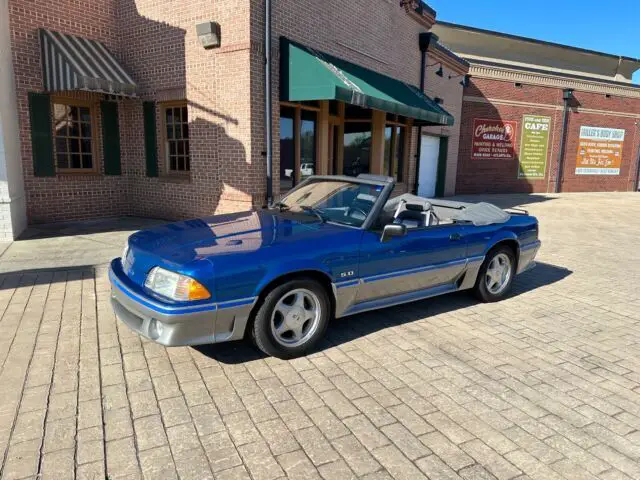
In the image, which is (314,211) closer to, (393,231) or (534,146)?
(393,231)

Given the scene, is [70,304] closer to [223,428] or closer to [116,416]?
[116,416]

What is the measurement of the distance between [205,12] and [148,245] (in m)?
6.99

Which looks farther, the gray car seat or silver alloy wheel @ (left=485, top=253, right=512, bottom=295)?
silver alloy wheel @ (left=485, top=253, right=512, bottom=295)

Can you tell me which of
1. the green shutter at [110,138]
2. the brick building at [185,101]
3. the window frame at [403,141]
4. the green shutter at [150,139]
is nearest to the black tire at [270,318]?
the brick building at [185,101]

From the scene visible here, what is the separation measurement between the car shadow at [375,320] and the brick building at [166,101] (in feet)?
15.2

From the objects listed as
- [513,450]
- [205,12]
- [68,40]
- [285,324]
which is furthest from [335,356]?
[68,40]

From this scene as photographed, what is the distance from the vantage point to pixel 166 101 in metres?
10.0

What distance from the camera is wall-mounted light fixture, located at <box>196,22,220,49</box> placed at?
8594mm

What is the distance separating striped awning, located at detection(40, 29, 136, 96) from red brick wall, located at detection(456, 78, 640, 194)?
47.8ft

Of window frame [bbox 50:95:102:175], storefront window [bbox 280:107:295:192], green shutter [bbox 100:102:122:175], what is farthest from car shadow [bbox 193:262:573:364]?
green shutter [bbox 100:102:122:175]

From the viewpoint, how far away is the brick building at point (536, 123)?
2005 centimetres

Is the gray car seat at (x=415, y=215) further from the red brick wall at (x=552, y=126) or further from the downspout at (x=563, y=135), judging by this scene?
the downspout at (x=563, y=135)

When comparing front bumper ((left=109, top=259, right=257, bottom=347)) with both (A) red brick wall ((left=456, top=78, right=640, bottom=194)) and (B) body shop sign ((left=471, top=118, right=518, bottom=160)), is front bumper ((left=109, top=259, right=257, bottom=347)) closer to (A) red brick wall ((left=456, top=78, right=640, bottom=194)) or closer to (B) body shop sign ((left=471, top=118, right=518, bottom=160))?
(A) red brick wall ((left=456, top=78, right=640, bottom=194))

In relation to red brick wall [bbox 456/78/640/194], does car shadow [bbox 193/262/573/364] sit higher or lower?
lower
